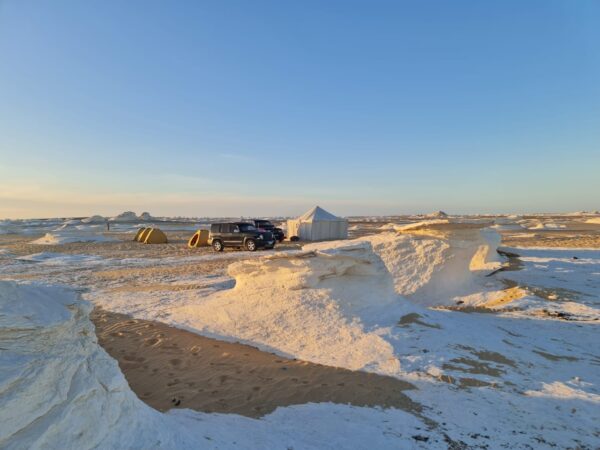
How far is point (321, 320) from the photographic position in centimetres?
640

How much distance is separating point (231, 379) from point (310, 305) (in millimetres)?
2211

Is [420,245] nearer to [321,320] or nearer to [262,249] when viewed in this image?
[321,320]

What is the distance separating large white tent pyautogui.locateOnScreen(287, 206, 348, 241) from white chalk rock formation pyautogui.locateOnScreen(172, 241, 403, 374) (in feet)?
71.9

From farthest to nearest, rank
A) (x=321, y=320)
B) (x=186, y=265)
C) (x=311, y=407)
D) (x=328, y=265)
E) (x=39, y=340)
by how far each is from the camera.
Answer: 1. (x=186, y=265)
2. (x=328, y=265)
3. (x=321, y=320)
4. (x=311, y=407)
5. (x=39, y=340)

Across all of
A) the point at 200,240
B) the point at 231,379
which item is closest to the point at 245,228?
the point at 200,240

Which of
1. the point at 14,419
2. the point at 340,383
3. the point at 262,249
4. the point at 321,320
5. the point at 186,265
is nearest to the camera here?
the point at 14,419

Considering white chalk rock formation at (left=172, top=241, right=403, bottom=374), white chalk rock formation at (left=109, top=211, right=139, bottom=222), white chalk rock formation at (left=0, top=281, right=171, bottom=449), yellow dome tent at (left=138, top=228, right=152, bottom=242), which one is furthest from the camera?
white chalk rock formation at (left=109, top=211, right=139, bottom=222)

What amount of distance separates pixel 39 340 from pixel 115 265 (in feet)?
50.1

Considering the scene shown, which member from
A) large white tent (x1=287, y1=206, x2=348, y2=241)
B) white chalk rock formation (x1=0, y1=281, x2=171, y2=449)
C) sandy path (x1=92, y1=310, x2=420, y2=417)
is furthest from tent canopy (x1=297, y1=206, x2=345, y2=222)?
white chalk rock formation (x1=0, y1=281, x2=171, y2=449)

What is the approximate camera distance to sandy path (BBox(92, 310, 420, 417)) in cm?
422

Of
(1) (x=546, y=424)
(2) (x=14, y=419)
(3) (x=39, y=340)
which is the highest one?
(3) (x=39, y=340)

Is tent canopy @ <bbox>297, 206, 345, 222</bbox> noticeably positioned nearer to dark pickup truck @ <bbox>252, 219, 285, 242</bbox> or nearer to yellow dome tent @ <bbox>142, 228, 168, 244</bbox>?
dark pickup truck @ <bbox>252, 219, 285, 242</bbox>

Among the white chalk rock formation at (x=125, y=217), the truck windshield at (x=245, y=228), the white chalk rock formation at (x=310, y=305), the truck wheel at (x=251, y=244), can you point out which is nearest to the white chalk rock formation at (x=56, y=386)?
the white chalk rock formation at (x=310, y=305)

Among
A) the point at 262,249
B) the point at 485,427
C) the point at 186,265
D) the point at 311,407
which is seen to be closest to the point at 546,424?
the point at 485,427
